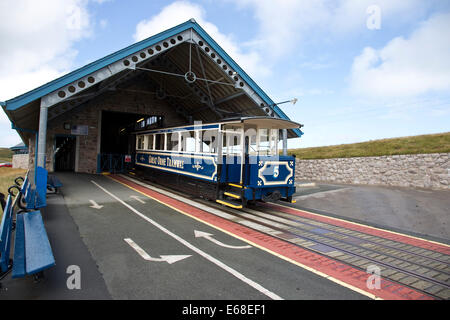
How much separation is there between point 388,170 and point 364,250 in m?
13.6

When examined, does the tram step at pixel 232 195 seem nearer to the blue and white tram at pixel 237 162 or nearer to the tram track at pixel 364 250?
the blue and white tram at pixel 237 162

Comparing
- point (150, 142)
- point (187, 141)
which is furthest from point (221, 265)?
point (150, 142)

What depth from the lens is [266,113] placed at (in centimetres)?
1702

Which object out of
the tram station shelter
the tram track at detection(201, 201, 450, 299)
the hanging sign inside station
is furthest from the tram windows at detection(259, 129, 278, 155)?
the hanging sign inside station

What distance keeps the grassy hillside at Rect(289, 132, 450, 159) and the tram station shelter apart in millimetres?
4827

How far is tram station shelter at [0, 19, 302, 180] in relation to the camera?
12.1 metres

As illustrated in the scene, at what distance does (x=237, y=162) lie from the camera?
9836mm

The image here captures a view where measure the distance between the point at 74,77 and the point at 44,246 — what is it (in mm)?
9519

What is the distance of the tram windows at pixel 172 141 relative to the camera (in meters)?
13.0

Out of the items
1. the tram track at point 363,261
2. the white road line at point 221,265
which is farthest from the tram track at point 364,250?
the white road line at point 221,265

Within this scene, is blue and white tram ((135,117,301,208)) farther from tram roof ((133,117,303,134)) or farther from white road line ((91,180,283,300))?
white road line ((91,180,283,300))

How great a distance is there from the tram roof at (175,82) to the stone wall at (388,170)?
14.5 ft
